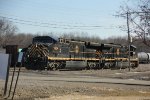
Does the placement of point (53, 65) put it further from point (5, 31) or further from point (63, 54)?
point (5, 31)

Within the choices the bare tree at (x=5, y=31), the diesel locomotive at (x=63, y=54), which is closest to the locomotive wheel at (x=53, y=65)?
the diesel locomotive at (x=63, y=54)

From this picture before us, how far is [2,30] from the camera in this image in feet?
387

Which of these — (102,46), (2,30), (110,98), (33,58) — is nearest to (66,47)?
(33,58)

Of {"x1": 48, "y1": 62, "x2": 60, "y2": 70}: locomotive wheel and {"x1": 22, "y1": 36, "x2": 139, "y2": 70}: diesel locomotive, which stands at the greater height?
{"x1": 22, "y1": 36, "x2": 139, "y2": 70}: diesel locomotive

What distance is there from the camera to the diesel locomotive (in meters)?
42.1

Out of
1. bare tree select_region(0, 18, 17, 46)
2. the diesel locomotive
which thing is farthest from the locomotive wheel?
bare tree select_region(0, 18, 17, 46)

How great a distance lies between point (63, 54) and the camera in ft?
143

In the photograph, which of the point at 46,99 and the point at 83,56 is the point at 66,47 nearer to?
the point at 83,56

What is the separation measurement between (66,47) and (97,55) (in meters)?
7.07

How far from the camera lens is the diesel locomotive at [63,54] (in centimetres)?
4209

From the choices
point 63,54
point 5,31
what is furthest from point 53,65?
point 5,31

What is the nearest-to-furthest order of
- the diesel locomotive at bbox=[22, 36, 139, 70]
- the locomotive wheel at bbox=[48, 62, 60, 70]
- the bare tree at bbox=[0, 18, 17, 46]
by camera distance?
1. the locomotive wheel at bbox=[48, 62, 60, 70]
2. the diesel locomotive at bbox=[22, 36, 139, 70]
3. the bare tree at bbox=[0, 18, 17, 46]

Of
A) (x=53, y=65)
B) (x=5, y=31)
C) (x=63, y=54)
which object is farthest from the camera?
(x=5, y=31)

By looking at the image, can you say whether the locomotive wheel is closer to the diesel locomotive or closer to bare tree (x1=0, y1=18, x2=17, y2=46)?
the diesel locomotive
